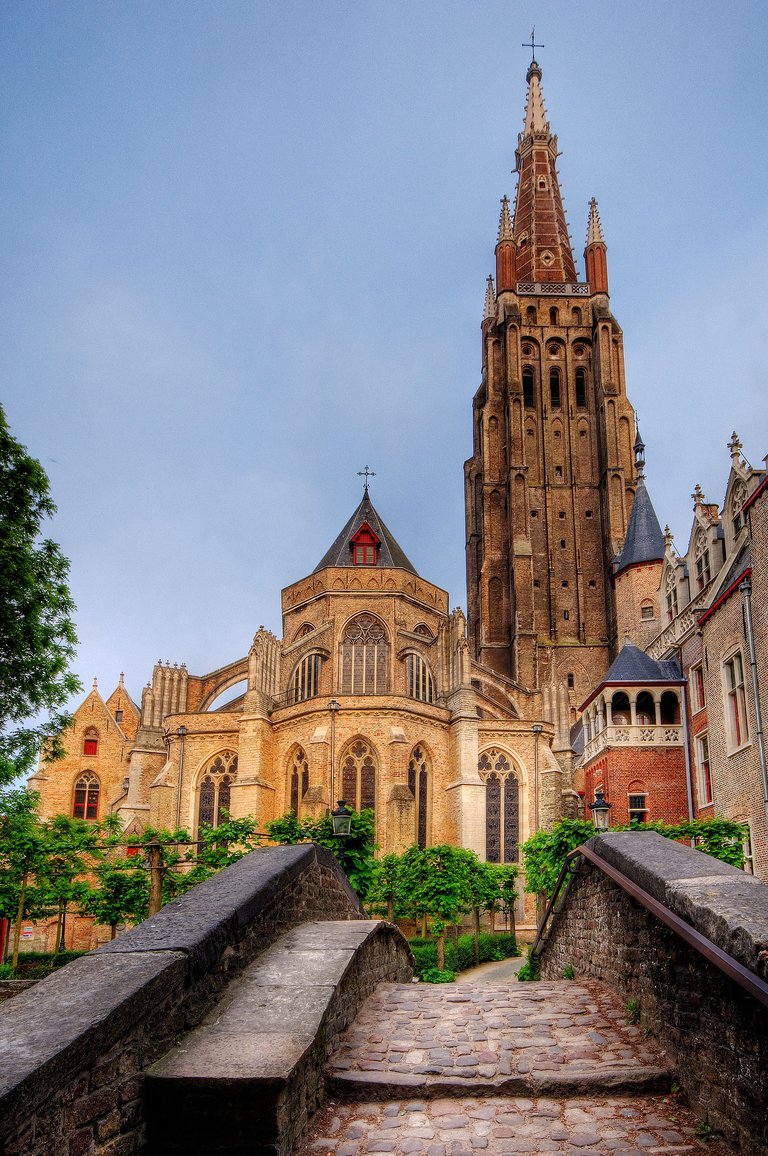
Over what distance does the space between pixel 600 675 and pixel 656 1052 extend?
150ft

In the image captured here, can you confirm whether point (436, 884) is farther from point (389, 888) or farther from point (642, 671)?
point (642, 671)

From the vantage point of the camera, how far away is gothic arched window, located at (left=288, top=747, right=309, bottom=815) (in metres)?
35.2

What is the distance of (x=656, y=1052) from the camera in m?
6.09

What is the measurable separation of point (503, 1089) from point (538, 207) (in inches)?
2691

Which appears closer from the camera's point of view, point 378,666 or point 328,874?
point 328,874

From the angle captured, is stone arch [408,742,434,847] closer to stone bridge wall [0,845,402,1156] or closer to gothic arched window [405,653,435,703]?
gothic arched window [405,653,435,703]

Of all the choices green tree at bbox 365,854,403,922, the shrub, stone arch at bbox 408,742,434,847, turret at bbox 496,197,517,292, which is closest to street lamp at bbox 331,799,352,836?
the shrub

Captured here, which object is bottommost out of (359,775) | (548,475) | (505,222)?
(359,775)

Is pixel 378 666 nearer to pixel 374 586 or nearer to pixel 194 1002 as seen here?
pixel 374 586

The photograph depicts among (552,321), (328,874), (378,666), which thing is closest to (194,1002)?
(328,874)

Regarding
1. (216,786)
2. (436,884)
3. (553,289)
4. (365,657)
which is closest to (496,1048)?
(436,884)

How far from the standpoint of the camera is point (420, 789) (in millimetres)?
35312

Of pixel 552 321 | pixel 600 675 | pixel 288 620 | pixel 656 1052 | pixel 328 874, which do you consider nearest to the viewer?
pixel 656 1052

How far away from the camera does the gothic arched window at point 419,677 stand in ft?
127
